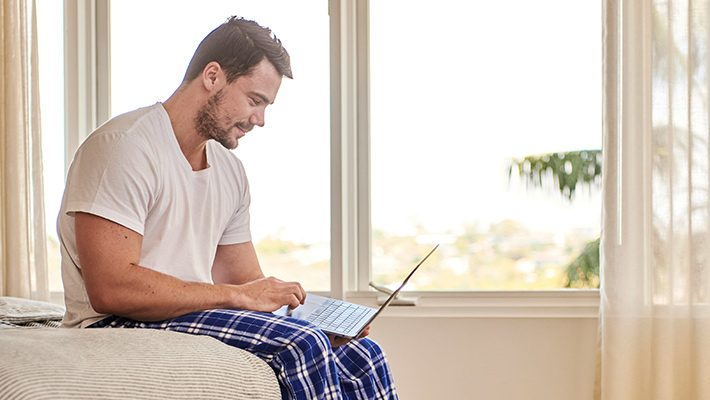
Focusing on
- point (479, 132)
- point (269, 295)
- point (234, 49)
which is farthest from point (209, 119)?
point (479, 132)

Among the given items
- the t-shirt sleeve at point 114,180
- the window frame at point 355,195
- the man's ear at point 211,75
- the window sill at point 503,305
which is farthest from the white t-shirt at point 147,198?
the window sill at point 503,305

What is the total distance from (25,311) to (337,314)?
0.73 metres

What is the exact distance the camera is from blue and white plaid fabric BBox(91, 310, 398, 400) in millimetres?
996

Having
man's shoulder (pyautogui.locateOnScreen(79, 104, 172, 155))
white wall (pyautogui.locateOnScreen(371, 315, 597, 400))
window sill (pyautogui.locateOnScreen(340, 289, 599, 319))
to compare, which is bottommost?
white wall (pyautogui.locateOnScreen(371, 315, 597, 400))

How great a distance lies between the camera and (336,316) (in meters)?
1.33

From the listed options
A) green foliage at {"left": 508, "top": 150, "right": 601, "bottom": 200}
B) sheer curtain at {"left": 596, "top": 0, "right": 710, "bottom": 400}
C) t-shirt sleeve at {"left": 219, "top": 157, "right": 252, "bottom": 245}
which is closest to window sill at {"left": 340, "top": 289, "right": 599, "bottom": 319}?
sheer curtain at {"left": 596, "top": 0, "right": 710, "bottom": 400}

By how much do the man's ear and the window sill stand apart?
1.13m

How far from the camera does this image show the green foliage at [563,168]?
221cm

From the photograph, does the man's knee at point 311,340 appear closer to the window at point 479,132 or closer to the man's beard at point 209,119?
the man's beard at point 209,119

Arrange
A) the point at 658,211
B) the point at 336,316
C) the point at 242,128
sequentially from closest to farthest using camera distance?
1. the point at 336,316
2. the point at 242,128
3. the point at 658,211

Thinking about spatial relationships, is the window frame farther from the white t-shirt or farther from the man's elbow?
the man's elbow

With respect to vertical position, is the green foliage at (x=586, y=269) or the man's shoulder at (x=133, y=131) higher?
the man's shoulder at (x=133, y=131)

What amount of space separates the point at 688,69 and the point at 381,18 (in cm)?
101

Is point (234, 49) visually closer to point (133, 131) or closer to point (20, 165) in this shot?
point (133, 131)
